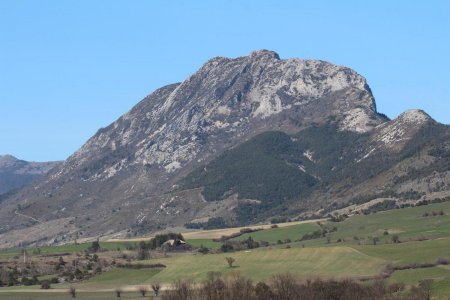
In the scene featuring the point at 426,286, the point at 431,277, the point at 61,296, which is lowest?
the point at 426,286

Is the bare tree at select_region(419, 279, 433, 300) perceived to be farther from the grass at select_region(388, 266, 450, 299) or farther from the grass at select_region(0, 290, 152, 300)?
the grass at select_region(0, 290, 152, 300)

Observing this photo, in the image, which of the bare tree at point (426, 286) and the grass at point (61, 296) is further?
the grass at point (61, 296)

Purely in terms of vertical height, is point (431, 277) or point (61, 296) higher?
point (61, 296)

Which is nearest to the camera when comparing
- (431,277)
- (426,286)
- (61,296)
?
(426,286)

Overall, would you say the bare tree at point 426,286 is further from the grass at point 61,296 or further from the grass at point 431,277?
the grass at point 61,296

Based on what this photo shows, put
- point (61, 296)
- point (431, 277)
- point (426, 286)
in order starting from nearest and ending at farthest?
point (426, 286)
point (431, 277)
point (61, 296)

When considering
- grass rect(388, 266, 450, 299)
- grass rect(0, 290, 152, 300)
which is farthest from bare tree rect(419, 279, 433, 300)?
grass rect(0, 290, 152, 300)

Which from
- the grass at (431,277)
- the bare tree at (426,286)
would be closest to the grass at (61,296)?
the grass at (431,277)

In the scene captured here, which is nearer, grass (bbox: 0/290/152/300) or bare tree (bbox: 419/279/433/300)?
bare tree (bbox: 419/279/433/300)

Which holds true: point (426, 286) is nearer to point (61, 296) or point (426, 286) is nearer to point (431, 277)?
point (431, 277)

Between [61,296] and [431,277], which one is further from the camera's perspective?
[61,296]

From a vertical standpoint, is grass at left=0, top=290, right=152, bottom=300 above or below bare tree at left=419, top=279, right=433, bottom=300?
above

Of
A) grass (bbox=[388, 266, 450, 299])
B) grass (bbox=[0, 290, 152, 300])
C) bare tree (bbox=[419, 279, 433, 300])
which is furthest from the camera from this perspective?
grass (bbox=[0, 290, 152, 300])

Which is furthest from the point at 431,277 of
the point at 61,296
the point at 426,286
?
the point at 61,296
